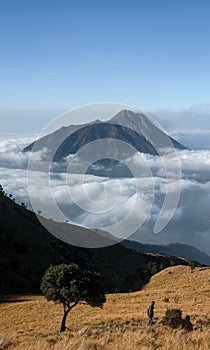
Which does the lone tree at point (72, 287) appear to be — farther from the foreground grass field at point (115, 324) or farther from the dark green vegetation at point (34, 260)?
the dark green vegetation at point (34, 260)

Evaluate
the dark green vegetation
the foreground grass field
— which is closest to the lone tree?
the foreground grass field

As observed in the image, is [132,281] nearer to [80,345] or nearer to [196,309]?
Answer: [196,309]

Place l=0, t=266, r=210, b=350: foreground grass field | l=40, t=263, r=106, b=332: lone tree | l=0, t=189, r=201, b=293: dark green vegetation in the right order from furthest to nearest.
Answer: l=0, t=189, r=201, b=293: dark green vegetation
l=40, t=263, r=106, b=332: lone tree
l=0, t=266, r=210, b=350: foreground grass field

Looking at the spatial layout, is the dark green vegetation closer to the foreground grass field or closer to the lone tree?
the foreground grass field

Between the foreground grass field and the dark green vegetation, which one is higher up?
the foreground grass field

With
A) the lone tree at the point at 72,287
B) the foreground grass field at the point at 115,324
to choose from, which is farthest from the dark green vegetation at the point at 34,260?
the lone tree at the point at 72,287

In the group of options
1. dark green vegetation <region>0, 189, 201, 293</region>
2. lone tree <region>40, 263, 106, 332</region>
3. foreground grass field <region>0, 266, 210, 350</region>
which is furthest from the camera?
dark green vegetation <region>0, 189, 201, 293</region>

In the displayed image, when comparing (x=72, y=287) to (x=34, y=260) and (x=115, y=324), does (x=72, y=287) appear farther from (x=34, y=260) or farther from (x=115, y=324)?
(x=34, y=260)
